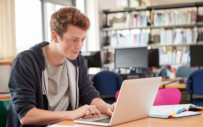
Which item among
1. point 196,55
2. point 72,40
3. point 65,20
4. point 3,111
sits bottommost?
point 3,111

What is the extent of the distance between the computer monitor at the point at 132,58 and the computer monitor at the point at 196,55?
804mm

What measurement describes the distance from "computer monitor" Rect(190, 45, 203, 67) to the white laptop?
3.96 metres

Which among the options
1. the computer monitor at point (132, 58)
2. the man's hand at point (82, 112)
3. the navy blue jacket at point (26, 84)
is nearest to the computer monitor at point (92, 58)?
the computer monitor at point (132, 58)

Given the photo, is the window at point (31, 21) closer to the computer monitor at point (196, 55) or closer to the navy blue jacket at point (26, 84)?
the computer monitor at point (196, 55)

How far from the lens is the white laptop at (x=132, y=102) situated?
1381mm

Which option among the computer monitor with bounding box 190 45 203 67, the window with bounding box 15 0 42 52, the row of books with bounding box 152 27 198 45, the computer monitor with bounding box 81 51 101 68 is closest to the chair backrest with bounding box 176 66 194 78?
the computer monitor with bounding box 190 45 203 67

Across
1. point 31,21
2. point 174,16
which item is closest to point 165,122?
point 31,21

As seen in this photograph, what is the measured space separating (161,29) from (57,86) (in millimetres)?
5053

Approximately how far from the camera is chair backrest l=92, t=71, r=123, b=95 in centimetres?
434

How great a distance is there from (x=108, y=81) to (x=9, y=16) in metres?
1.61

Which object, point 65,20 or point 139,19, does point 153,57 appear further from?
point 65,20

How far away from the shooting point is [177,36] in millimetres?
6410

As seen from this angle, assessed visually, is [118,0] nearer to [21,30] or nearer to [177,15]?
[177,15]

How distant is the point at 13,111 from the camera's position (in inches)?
70.1
